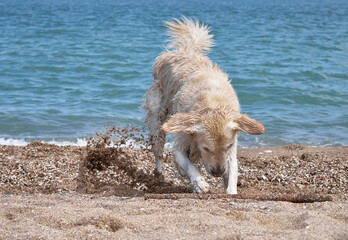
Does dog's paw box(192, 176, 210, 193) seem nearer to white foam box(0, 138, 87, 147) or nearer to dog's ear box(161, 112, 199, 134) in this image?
dog's ear box(161, 112, 199, 134)

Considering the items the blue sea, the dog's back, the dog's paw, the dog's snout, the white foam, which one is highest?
the dog's back

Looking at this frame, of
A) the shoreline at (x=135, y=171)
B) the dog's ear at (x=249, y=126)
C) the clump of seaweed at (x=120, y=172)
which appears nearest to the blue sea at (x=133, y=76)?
the shoreline at (x=135, y=171)

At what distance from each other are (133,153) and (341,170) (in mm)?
3512

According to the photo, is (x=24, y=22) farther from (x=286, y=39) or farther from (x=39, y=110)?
(x=39, y=110)

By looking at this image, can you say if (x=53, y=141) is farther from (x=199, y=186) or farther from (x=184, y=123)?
(x=184, y=123)

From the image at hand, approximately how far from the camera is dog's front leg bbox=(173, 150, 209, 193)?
18.7 feet

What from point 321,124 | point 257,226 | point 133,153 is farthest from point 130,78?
point 257,226

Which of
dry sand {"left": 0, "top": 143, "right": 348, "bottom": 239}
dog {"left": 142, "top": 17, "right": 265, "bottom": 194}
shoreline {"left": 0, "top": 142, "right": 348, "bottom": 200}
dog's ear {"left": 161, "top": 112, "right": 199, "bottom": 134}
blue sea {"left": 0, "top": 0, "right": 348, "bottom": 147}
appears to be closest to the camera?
dry sand {"left": 0, "top": 143, "right": 348, "bottom": 239}

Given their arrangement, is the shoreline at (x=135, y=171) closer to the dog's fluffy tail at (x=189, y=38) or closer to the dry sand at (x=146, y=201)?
the dry sand at (x=146, y=201)

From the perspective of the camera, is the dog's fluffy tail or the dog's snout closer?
the dog's snout

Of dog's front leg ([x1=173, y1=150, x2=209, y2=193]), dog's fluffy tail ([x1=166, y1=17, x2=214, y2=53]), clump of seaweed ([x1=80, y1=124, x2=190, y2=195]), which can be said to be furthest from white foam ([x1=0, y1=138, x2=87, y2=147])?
dog's front leg ([x1=173, y1=150, x2=209, y2=193])

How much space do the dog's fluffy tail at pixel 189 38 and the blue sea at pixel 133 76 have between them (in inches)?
60.7

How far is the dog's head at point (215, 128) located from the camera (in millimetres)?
5430

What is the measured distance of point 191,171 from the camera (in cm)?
596
